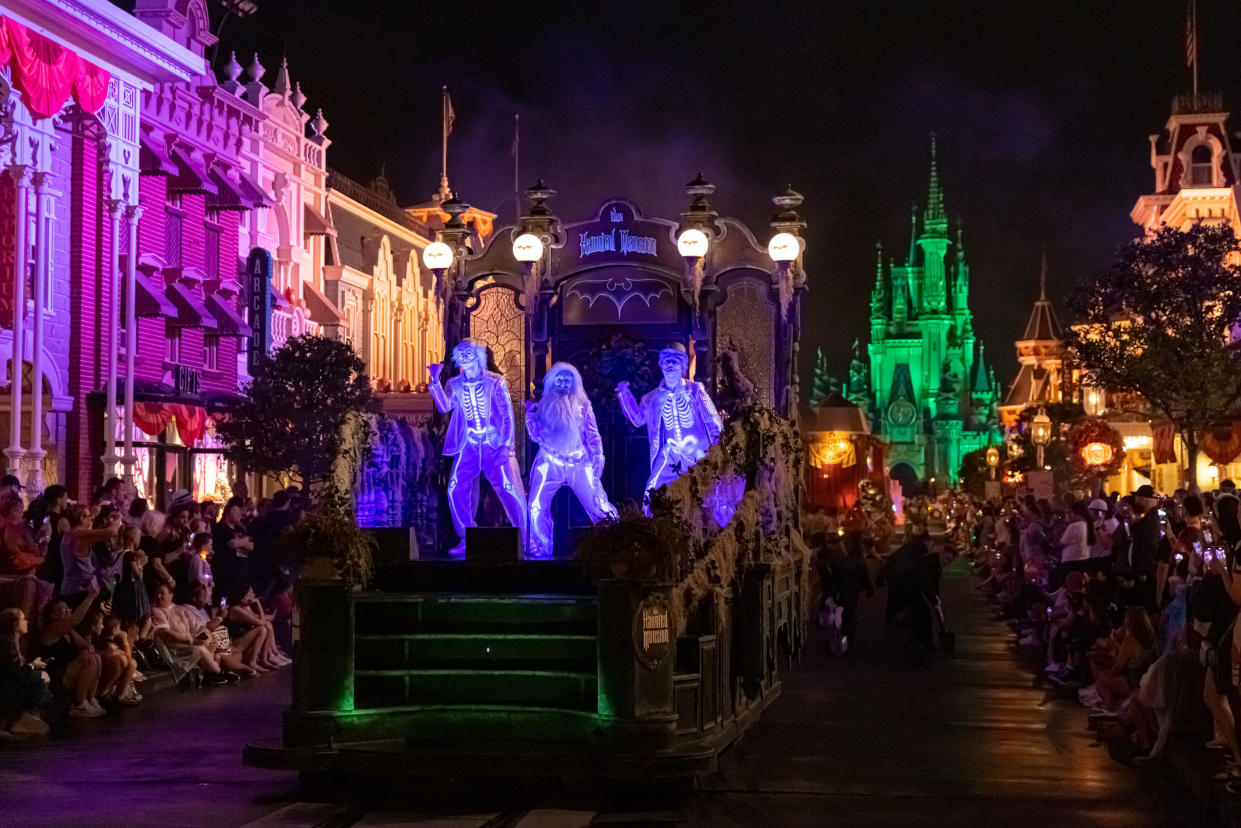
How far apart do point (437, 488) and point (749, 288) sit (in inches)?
172

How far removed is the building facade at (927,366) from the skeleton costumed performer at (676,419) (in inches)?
5630

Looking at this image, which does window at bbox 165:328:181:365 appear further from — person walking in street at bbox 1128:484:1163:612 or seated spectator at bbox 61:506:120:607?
person walking in street at bbox 1128:484:1163:612

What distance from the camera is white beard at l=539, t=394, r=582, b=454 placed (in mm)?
15156

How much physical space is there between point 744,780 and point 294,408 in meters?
25.6

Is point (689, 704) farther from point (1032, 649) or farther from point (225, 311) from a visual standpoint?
point (225, 311)

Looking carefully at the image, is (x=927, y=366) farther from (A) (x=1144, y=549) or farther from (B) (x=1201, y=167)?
(A) (x=1144, y=549)

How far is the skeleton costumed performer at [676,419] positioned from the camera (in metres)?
15.8

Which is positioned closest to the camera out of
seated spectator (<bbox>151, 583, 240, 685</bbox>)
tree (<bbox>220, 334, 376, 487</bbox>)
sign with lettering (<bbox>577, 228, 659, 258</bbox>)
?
seated spectator (<bbox>151, 583, 240, 685</bbox>)

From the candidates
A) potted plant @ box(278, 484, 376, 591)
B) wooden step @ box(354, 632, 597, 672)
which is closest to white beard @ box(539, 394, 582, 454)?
wooden step @ box(354, 632, 597, 672)

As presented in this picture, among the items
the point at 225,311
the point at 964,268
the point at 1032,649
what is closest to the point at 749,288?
the point at 1032,649

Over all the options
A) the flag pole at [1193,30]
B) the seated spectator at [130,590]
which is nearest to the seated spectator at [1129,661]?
the seated spectator at [130,590]

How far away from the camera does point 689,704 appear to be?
9969 millimetres

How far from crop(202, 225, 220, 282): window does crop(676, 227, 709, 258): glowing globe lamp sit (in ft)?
73.0

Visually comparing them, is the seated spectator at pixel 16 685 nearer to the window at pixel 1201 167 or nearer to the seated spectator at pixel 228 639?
the seated spectator at pixel 228 639
